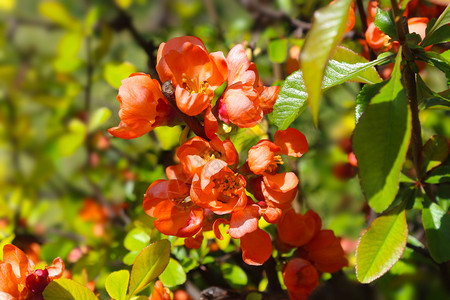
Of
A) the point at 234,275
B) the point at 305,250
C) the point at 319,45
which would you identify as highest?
the point at 319,45

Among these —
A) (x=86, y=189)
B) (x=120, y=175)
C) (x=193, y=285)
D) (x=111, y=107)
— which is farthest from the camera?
(x=86, y=189)

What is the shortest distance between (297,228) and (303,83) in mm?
241

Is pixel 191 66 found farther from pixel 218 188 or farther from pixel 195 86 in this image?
pixel 218 188

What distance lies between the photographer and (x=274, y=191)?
561mm

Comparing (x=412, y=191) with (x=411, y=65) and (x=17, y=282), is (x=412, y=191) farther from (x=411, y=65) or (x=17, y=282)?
(x=17, y=282)

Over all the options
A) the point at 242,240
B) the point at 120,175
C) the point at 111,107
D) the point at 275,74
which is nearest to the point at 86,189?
the point at 120,175

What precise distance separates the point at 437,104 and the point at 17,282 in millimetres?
670

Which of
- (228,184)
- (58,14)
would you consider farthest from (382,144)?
(58,14)

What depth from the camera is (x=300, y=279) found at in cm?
67

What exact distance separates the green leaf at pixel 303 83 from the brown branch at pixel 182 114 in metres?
0.10

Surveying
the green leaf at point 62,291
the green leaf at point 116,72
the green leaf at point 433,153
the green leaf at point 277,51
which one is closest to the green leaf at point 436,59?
the green leaf at point 433,153

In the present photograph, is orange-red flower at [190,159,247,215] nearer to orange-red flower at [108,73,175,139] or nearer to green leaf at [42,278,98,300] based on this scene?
orange-red flower at [108,73,175,139]

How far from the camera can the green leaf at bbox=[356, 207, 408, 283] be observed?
561 mm

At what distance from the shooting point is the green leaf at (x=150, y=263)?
1.99ft
